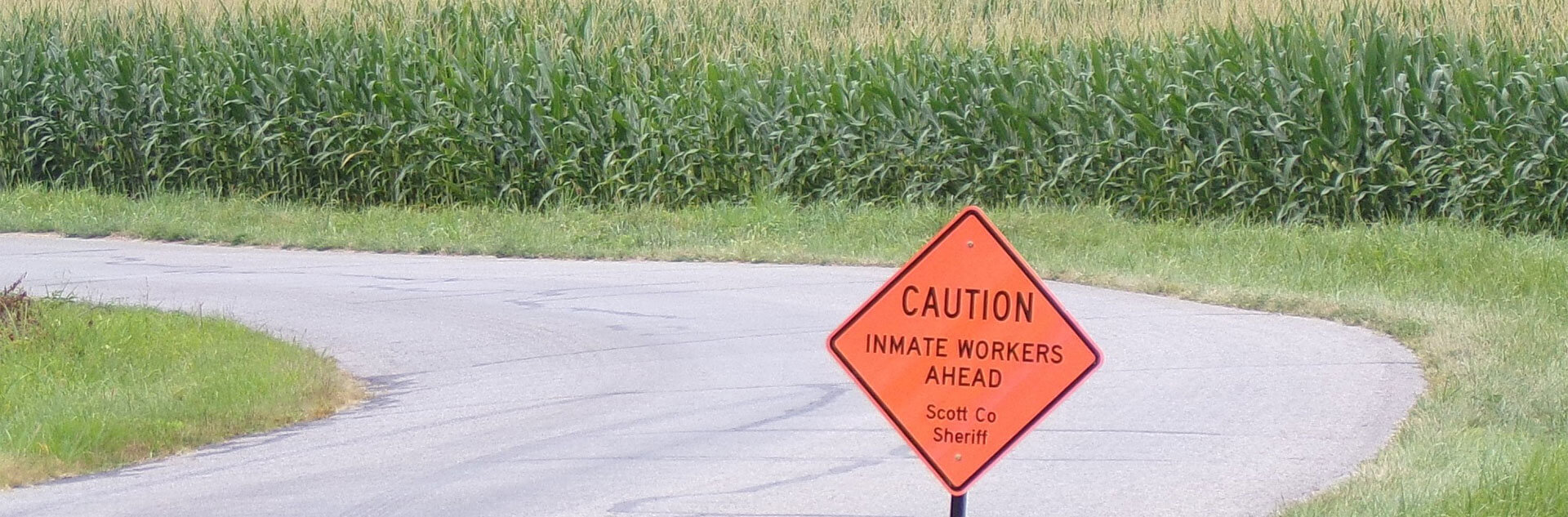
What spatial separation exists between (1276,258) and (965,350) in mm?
9835

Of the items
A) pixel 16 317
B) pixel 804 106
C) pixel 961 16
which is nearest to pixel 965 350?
pixel 16 317

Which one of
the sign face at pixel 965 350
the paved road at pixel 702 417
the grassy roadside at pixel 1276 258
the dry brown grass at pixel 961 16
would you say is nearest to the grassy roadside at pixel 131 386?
the paved road at pixel 702 417

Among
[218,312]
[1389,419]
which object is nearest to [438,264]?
[218,312]

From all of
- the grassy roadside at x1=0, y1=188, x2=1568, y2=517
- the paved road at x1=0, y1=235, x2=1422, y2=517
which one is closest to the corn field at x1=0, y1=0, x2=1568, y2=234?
the grassy roadside at x1=0, y1=188, x2=1568, y2=517

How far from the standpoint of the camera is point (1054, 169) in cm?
1914

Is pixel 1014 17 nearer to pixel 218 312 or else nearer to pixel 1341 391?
pixel 218 312

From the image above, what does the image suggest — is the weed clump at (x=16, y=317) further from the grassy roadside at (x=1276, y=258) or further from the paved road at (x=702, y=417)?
the grassy roadside at (x=1276, y=258)

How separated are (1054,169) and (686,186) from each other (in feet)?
12.3

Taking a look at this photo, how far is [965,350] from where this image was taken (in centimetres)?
598

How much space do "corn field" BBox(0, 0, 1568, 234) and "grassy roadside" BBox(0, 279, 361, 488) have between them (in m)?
8.57

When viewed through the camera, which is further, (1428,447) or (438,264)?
(438,264)

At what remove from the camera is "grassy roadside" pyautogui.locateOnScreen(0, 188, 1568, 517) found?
298 inches

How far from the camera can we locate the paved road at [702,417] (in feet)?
25.3

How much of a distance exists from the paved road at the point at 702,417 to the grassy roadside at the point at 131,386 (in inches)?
9.5
